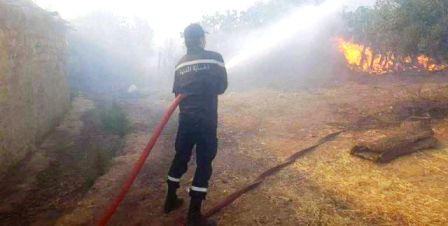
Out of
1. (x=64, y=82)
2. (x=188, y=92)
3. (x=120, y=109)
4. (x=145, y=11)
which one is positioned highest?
(x=145, y=11)

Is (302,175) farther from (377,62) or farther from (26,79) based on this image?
(377,62)

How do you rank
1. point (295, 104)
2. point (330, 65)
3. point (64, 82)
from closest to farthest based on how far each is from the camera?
point (64, 82)
point (295, 104)
point (330, 65)

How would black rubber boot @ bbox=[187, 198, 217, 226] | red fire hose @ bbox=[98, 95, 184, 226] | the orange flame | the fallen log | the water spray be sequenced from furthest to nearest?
the water spray < the orange flame < the fallen log < black rubber boot @ bbox=[187, 198, 217, 226] < red fire hose @ bbox=[98, 95, 184, 226]

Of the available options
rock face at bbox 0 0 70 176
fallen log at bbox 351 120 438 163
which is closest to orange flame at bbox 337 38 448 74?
fallen log at bbox 351 120 438 163

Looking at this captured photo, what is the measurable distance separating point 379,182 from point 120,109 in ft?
29.1

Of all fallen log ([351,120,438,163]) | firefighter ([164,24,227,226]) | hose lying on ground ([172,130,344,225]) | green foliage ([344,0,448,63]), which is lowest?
hose lying on ground ([172,130,344,225])

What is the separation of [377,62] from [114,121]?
12890mm

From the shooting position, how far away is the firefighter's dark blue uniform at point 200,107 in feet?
14.8

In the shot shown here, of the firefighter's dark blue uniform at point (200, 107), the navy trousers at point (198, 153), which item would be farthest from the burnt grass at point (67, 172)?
the firefighter's dark blue uniform at point (200, 107)

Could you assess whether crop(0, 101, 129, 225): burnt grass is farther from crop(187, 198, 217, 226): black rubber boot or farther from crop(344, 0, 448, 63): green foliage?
crop(344, 0, 448, 63): green foliage

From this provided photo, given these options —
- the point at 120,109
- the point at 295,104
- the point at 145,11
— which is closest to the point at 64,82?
the point at 120,109

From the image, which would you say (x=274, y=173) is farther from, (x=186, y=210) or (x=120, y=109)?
(x=120, y=109)

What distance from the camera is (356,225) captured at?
4441 millimetres

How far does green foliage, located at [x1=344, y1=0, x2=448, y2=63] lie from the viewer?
543 inches
